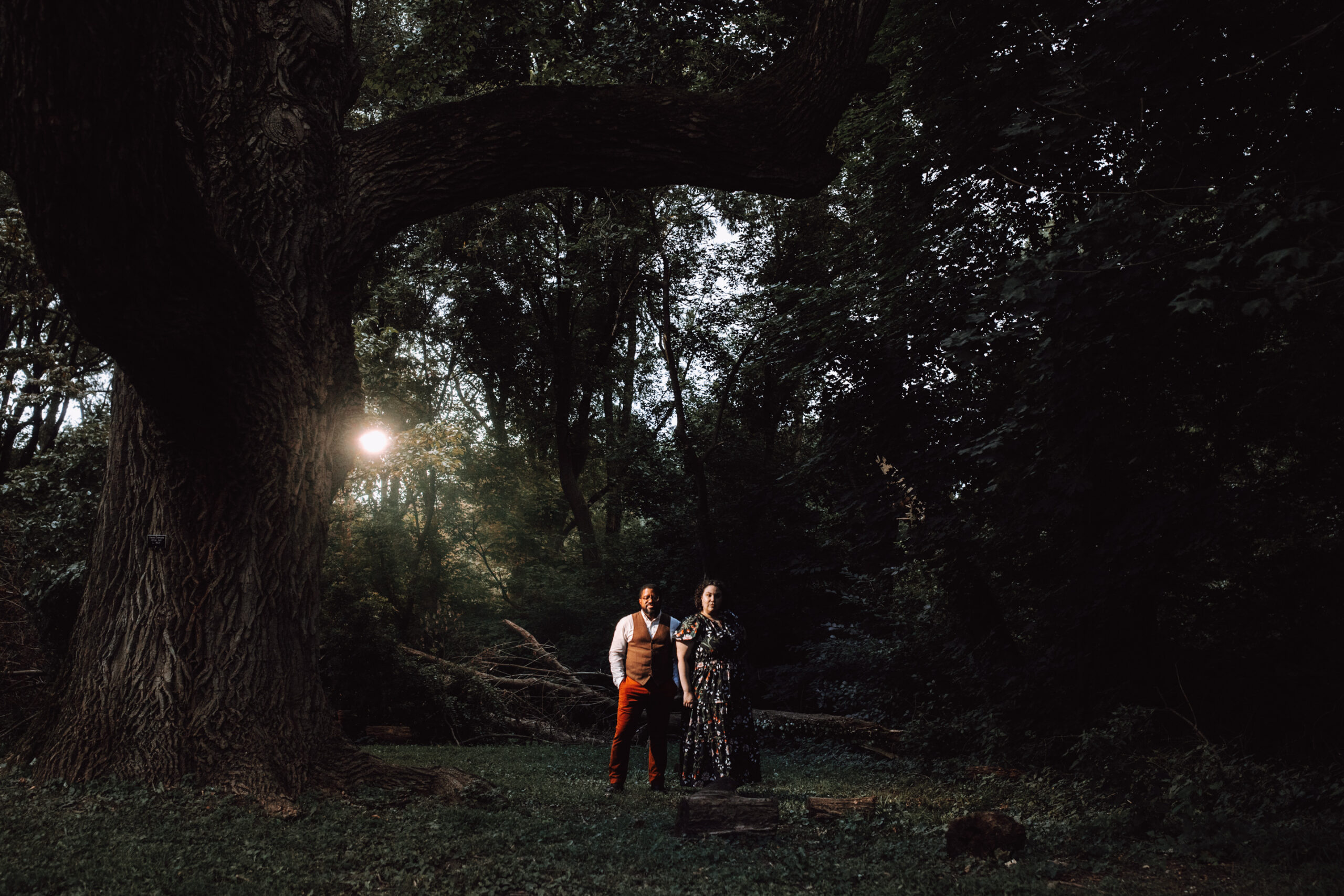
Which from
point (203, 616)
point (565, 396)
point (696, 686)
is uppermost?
point (565, 396)

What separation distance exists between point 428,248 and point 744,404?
31.2 ft

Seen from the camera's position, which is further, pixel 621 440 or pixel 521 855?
pixel 621 440

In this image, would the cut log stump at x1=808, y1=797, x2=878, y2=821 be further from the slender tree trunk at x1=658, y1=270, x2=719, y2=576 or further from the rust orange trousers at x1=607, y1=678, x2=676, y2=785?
the slender tree trunk at x1=658, y1=270, x2=719, y2=576

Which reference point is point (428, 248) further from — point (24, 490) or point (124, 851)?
point (124, 851)

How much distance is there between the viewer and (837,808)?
19.1 ft

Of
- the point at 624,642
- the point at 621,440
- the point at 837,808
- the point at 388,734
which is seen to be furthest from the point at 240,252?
the point at 621,440

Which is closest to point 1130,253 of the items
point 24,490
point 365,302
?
point 365,302

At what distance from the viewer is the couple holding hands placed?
7.40 m

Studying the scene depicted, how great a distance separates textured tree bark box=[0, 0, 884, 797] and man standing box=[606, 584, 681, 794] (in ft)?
7.45

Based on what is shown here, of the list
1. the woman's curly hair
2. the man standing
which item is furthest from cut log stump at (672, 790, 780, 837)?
the woman's curly hair

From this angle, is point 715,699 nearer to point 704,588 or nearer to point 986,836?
point 704,588

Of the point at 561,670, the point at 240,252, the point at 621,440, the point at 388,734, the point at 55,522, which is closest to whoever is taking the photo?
the point at 240,252

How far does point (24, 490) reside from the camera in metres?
14.1

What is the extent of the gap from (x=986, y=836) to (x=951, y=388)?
6.81 m
